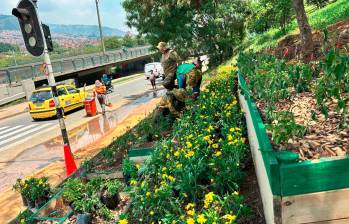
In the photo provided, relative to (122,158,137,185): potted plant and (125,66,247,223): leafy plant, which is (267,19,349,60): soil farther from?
(122,158,137,185): potted plant

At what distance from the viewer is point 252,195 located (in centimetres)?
405

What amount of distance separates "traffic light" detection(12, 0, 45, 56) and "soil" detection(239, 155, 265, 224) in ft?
17.4

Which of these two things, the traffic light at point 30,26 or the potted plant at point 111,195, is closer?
the potted plant at point 111,195

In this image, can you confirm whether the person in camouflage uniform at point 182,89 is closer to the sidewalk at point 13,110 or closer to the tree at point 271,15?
the tree at point 271,15

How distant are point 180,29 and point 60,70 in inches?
651

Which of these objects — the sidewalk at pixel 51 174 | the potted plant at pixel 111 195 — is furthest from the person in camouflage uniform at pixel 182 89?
the potted plant at pixel 111 195

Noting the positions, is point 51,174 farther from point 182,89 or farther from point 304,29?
point 304,29

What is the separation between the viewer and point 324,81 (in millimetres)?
3629

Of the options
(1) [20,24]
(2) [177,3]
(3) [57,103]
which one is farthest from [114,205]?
(2) [177,3]

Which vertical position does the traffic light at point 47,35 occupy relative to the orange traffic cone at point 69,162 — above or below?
above

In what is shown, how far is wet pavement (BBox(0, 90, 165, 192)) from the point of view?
9.88m

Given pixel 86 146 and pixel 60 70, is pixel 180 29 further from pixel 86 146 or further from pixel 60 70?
pixel 60 70

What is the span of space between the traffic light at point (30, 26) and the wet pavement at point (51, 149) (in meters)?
3.62

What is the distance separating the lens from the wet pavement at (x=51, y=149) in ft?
32.4
